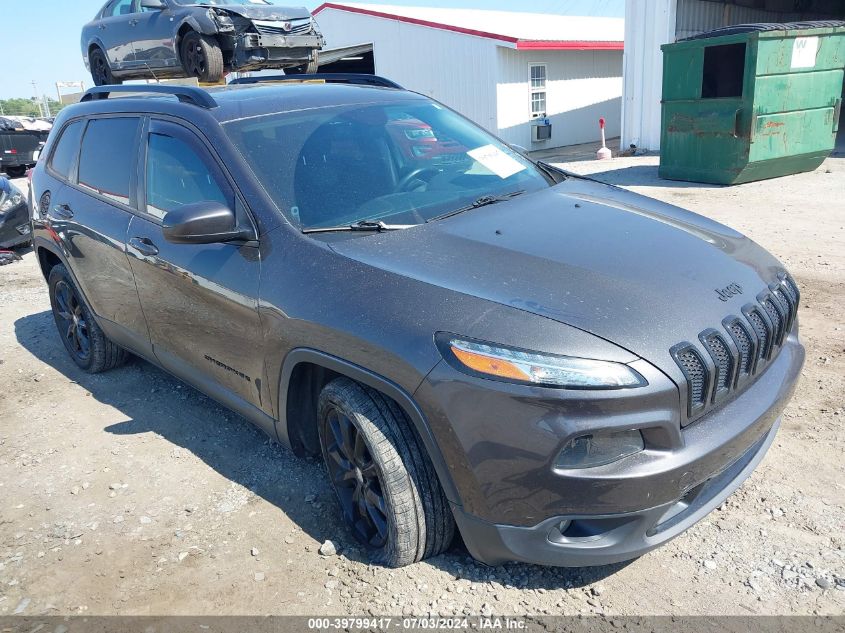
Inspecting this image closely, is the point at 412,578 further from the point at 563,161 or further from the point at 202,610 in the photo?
the point at 563,161

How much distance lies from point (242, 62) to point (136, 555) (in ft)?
27.9

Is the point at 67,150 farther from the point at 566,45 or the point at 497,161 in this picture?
the point at 566,45

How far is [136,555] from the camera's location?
2.94 metres

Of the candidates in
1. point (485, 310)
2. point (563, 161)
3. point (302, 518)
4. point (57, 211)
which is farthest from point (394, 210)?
point (563, 161)

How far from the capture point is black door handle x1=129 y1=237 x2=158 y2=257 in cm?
347

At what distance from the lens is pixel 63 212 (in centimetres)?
441

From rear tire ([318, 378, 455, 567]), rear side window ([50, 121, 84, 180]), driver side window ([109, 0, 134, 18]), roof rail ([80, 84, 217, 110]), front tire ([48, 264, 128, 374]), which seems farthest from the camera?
driver side window ([109, 0, 134, 18])

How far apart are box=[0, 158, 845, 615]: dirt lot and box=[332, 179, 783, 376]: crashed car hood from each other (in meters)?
0.94

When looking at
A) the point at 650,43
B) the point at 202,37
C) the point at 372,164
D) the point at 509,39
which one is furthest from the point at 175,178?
the point at 509,39

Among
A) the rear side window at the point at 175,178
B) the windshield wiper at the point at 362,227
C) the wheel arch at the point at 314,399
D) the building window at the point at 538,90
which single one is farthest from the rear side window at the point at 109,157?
the building window at the point at 538,90

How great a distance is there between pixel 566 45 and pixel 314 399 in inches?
716

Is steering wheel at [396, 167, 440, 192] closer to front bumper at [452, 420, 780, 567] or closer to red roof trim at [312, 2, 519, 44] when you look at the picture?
front bumper at [452, 420, 780, 567]

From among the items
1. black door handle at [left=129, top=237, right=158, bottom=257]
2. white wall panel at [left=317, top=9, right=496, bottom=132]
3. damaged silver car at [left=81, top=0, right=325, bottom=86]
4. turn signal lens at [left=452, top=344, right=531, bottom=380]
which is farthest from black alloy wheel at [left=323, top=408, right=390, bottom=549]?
white wall panel at [left=317, top=9, right=496, bottom=132]

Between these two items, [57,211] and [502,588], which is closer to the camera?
[502,588]
